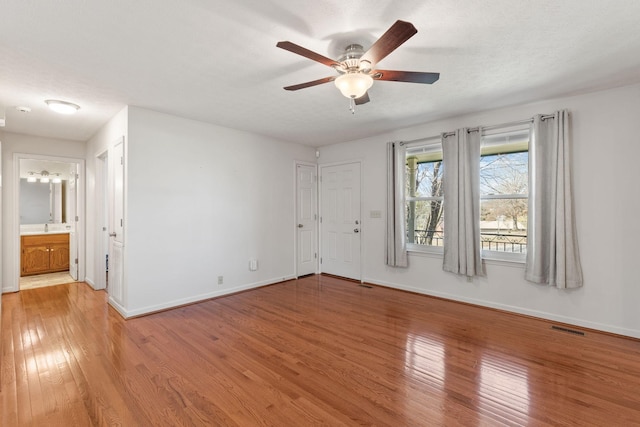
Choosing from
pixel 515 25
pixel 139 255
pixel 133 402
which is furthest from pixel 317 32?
pixel 139 255

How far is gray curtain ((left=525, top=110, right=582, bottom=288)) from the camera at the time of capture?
3.14m

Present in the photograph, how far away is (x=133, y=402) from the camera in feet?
6.34

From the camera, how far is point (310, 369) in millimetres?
2332

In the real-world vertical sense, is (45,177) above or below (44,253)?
above

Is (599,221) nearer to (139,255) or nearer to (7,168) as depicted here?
(139,255)

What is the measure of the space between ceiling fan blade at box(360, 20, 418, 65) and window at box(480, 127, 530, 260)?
2574 mm

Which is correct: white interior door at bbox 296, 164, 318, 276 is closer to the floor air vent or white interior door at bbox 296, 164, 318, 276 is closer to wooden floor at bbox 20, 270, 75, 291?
the floor air vent

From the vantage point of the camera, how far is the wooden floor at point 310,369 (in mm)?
1826

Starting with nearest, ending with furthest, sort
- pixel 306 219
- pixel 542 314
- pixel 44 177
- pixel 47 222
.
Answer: pixel 542 314 → pixel 306 219 → pixel 44 177 → pixel 47 222

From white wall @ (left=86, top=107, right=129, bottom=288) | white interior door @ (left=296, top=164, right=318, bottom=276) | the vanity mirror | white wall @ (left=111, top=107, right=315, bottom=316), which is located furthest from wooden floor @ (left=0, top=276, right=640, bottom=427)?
the vanity mirror

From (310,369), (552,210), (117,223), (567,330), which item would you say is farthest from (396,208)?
(117,223)

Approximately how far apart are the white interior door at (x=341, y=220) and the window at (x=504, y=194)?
78.2 inches

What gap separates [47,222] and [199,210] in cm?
484

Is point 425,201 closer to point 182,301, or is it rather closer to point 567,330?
point 567,330
